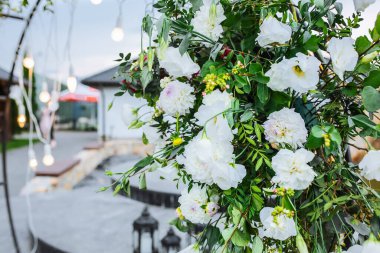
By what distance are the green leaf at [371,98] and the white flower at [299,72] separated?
83mm

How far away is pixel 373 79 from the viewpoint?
619 millimetres

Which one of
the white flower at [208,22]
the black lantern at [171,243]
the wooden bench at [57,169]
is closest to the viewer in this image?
the white flower at [208,22]

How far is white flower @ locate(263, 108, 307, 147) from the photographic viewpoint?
0.64 meters

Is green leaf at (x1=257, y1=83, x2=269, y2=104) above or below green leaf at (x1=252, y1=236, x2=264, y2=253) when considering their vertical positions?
above

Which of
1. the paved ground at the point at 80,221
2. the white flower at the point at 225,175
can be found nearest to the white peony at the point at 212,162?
the white flower at the point at 225,175

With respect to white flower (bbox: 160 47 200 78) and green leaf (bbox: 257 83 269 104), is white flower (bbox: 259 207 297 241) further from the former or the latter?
white flower (bbox: 160 47 200 78)

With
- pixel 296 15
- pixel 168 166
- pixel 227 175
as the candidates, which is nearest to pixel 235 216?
pixel 227 175

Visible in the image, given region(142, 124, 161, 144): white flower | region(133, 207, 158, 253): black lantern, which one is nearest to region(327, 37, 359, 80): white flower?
region(142, 124, 161, 144): white flower

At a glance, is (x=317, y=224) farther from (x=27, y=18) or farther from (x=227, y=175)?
(x=27, y=18)

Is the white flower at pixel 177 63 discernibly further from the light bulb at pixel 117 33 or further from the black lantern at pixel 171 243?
the light bulb at pixel 117 33

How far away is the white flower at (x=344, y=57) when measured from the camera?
61 cm

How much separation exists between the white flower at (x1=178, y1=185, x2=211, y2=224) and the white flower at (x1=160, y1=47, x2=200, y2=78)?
257 millimetres

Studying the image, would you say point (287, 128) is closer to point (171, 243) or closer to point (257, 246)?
point (257, 246)

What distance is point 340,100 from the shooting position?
2.34 ft
